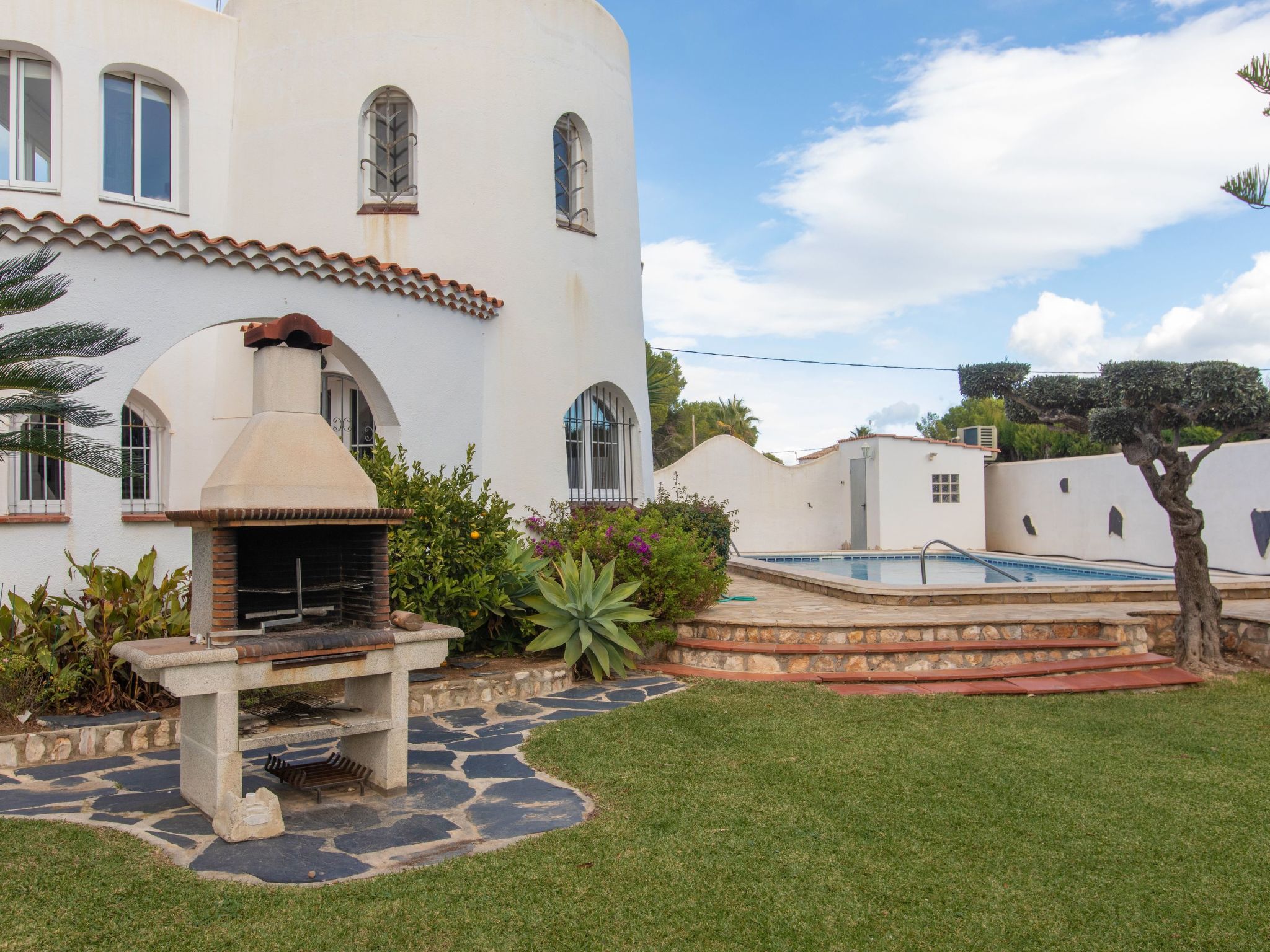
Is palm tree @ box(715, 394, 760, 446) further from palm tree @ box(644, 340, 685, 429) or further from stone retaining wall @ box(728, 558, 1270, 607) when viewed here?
stone retaining wall @ box(728, 558, 1270, 607)

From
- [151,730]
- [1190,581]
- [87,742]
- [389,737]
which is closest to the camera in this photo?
[389,737]

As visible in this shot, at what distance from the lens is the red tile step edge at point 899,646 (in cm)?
919

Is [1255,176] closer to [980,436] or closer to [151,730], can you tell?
[151,730]

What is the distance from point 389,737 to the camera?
5.78 metres

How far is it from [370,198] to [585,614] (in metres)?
6.37

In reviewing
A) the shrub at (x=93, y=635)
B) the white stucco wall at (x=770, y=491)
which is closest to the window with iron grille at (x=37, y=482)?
the shrub at (x=93, y=635)

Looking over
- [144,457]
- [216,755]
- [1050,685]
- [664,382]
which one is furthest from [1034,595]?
[664,382]

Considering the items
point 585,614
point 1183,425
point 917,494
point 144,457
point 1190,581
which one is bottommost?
point 585,614

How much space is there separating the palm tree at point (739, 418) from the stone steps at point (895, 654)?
37.8 metres

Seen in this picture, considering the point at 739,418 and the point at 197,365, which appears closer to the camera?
the point at 197,365

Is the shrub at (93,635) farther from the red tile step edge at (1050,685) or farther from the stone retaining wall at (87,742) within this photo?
the red tile step edge at (1050,685)

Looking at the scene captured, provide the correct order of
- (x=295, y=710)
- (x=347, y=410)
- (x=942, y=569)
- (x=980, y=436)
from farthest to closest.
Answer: (x=980, y=436) → (x=942, y=569) → (x=347, y=410) → (x=295, y=710)

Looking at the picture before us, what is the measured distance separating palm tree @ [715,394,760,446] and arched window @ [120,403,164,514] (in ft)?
123

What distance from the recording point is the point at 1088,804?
214 inches
